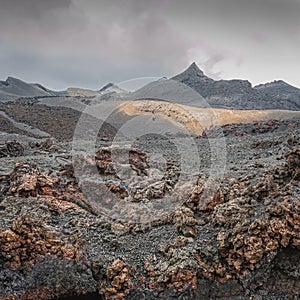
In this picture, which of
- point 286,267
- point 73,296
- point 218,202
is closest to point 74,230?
point 73,296

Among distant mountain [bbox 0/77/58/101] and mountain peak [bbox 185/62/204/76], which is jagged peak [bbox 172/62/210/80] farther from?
distant mountain [bbox 0/77/58/101]

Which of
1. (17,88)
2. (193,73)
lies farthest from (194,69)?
(17,88)

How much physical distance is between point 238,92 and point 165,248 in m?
82.7

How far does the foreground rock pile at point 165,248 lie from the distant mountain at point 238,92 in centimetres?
6882

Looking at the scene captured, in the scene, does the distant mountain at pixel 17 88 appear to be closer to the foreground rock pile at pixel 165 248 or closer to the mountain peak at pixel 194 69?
the mountain peak at pixel 194 69

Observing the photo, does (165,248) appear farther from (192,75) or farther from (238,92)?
(192,75)

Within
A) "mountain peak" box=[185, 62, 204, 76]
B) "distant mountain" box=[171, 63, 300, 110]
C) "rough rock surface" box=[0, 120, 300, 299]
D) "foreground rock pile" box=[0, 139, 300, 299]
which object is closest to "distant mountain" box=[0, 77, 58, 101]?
"distant mountain" box=[171, 63, 300, 110]

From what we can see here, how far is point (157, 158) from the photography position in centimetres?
1608

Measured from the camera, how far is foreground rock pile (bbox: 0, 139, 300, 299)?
887 centimetres

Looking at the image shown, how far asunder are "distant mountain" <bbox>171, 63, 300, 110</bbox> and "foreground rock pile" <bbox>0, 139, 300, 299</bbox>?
6882 cm

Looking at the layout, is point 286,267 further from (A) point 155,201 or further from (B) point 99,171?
(B) point 99,171

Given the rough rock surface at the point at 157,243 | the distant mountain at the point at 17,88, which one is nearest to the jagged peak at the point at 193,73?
the distant mountain at the point at 17,88

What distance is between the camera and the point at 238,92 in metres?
87.8

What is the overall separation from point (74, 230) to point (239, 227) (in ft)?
15.6
